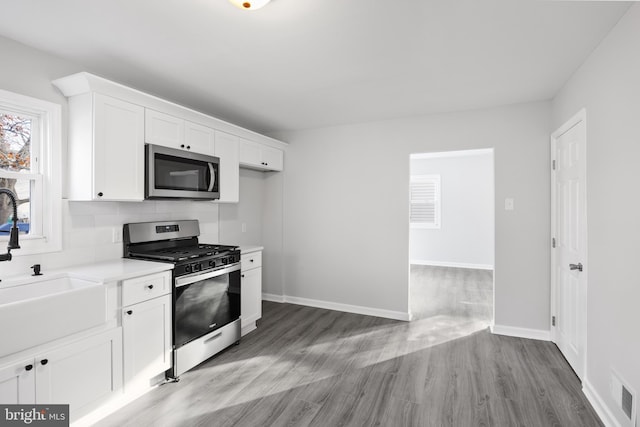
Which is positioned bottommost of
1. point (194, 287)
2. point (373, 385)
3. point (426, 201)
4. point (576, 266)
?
point (373, 385)

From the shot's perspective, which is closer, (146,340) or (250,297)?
(146,340)

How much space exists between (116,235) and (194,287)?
0.80 metres

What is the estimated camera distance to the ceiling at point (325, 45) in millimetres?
1800

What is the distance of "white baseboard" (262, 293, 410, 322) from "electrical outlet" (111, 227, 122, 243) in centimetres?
237

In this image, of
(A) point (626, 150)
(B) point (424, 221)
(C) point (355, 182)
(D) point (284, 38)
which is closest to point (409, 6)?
(D) point (284, 38)

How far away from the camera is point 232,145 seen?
11.4ft

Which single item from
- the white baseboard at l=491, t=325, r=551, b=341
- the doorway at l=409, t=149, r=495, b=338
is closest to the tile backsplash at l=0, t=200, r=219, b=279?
the white baseboard at l=491, t=325, r=551, b=341

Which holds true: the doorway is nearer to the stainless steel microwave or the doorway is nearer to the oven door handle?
the oven door handle

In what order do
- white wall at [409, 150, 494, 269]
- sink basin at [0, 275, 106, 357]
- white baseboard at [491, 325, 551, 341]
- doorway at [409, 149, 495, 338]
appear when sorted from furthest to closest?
white wall at [409, 150, 494, 269] → doorway at [409, 149, 495, 338] → white baseboard at [491, 325, 551, 341] → sink basin at [0, 275, 106, 357]

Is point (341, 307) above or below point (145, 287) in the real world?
below

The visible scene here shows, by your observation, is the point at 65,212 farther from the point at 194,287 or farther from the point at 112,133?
the point at 194,287

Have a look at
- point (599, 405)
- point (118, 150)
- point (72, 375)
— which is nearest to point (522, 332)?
point (599, 405)

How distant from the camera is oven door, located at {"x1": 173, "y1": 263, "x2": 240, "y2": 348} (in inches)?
98.7

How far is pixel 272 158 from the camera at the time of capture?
4.24 m
